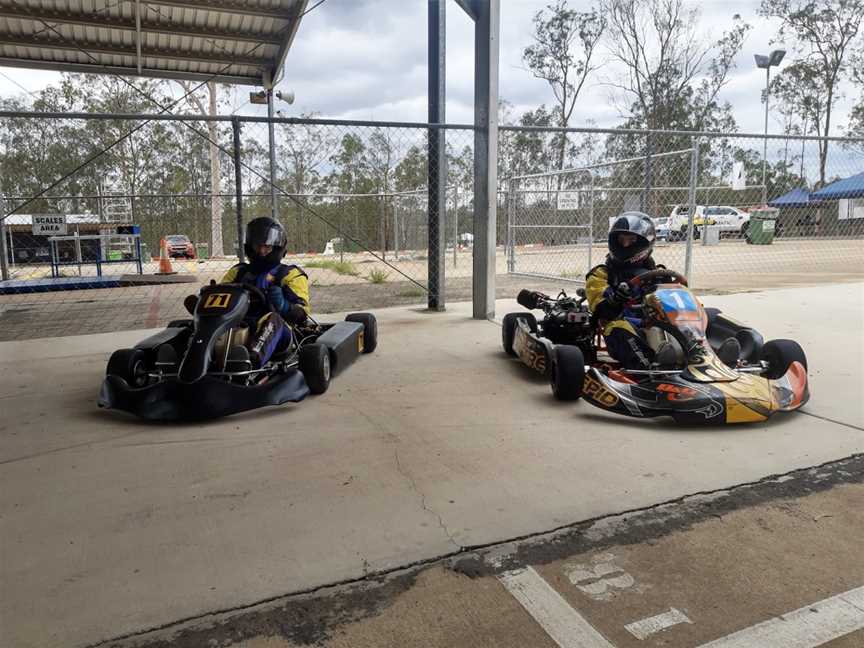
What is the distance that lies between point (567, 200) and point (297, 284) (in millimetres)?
8376

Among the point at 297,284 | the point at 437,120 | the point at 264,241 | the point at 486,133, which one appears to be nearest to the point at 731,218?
the point at 437,120

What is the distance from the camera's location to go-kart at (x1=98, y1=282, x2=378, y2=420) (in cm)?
378

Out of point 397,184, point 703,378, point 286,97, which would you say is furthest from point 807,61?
point 703,378

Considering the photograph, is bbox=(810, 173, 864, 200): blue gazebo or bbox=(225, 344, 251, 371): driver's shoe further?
bbox=(810, 173, 864, 200): blue gazebo

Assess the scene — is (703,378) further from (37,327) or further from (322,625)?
(37,327)

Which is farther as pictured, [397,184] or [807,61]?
[807,61]

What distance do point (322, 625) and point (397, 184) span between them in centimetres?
1772

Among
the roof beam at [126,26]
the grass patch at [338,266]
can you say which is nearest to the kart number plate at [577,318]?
the roof beam at [126,26]

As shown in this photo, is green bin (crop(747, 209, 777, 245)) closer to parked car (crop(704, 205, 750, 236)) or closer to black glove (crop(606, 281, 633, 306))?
parked car (crop(704, 205, 750, 236))

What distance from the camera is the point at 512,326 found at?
17.9ft

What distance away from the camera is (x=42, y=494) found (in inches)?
113

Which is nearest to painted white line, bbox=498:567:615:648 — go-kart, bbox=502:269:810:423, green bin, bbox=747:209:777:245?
go-kart, bbox=502:269:810:423

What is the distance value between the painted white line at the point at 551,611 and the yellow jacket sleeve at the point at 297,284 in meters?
3.12

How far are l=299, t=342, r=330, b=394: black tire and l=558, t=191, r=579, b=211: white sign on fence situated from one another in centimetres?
830
